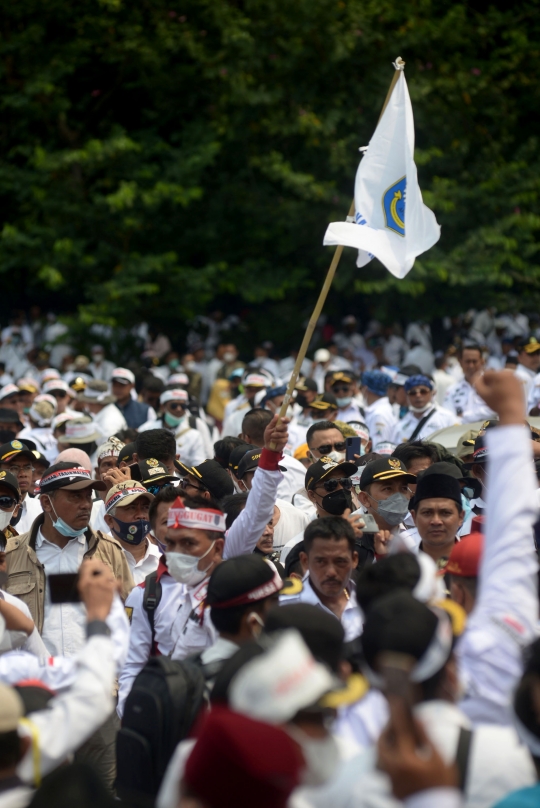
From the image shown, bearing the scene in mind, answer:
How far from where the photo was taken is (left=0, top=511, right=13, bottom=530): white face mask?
6664 mm

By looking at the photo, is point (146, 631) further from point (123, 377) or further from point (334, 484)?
point (123, 377)

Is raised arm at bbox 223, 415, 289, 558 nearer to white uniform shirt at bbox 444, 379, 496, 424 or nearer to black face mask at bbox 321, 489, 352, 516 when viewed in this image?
black face mask at bbox 321, 489, 352, 516

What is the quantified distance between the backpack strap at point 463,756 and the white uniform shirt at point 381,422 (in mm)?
8671

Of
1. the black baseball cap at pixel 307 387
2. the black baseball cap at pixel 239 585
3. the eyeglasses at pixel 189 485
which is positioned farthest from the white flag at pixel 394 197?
the black baseball cap at pixel 307 387

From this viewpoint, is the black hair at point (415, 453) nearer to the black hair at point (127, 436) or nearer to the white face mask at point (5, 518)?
the white face mask at point (5, 518)

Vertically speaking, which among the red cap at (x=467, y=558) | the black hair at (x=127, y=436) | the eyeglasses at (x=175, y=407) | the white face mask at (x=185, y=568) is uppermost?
the red cap at (x=467, y=558)

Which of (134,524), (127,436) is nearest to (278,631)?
(134,524)

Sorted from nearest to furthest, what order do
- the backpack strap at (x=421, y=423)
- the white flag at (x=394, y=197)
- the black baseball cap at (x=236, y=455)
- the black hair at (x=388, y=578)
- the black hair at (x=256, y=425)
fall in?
the black hair at (x=388, y=578), the white flag at (x=394, y=197), the black baseball cap at (x=236, y=455), the black hair at (x=256, y=425), the backpack strap at (x=421, y=423)

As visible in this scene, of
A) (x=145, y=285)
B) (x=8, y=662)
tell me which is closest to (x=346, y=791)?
(x=8, y=662)

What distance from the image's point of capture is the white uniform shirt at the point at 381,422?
462 inches

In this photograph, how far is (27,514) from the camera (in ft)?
25.6

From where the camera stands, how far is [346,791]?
2.77 meters

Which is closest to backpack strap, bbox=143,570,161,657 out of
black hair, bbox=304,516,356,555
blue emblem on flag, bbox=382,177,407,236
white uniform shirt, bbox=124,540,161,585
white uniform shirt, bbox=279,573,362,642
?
white uniform shirt, bbox=279,573,362,642

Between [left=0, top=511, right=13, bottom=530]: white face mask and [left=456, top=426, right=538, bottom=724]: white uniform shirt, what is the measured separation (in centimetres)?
404
